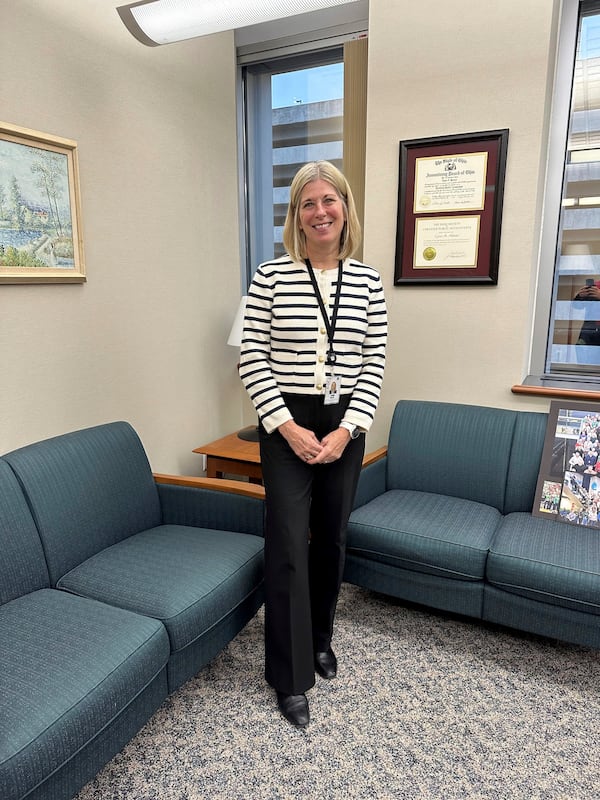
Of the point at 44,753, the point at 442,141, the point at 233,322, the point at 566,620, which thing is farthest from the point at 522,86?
the point at 44,753

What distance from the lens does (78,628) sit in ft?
4.71

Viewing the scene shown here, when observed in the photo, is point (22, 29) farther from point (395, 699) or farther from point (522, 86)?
point (395, 699)

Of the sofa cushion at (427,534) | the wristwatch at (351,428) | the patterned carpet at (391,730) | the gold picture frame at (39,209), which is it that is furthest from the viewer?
the sofa cushion at (427,534)

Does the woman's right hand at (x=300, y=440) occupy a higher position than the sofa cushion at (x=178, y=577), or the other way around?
the woman's right hand at (x=300, y=440)

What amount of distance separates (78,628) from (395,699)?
3.35ft

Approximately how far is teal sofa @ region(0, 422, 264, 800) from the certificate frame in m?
1.33

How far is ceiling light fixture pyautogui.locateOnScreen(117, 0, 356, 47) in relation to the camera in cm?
186

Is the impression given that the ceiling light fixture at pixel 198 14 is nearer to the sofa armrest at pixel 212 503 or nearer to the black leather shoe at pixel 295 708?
the sofa armrest at pixel 212 503

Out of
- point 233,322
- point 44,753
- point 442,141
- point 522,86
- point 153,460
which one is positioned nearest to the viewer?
point 44,753

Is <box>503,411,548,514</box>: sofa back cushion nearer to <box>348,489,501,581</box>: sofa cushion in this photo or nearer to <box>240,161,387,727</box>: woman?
<box>348,489,501,581</box>: sofa cushion

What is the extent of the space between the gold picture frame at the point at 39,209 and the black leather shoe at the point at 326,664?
1.63m

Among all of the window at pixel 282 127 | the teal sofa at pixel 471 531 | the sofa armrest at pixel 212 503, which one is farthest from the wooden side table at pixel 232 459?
the window at pixel 282 127

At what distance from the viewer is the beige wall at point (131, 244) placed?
1.91 meters

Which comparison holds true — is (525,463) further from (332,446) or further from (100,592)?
(100,592)
